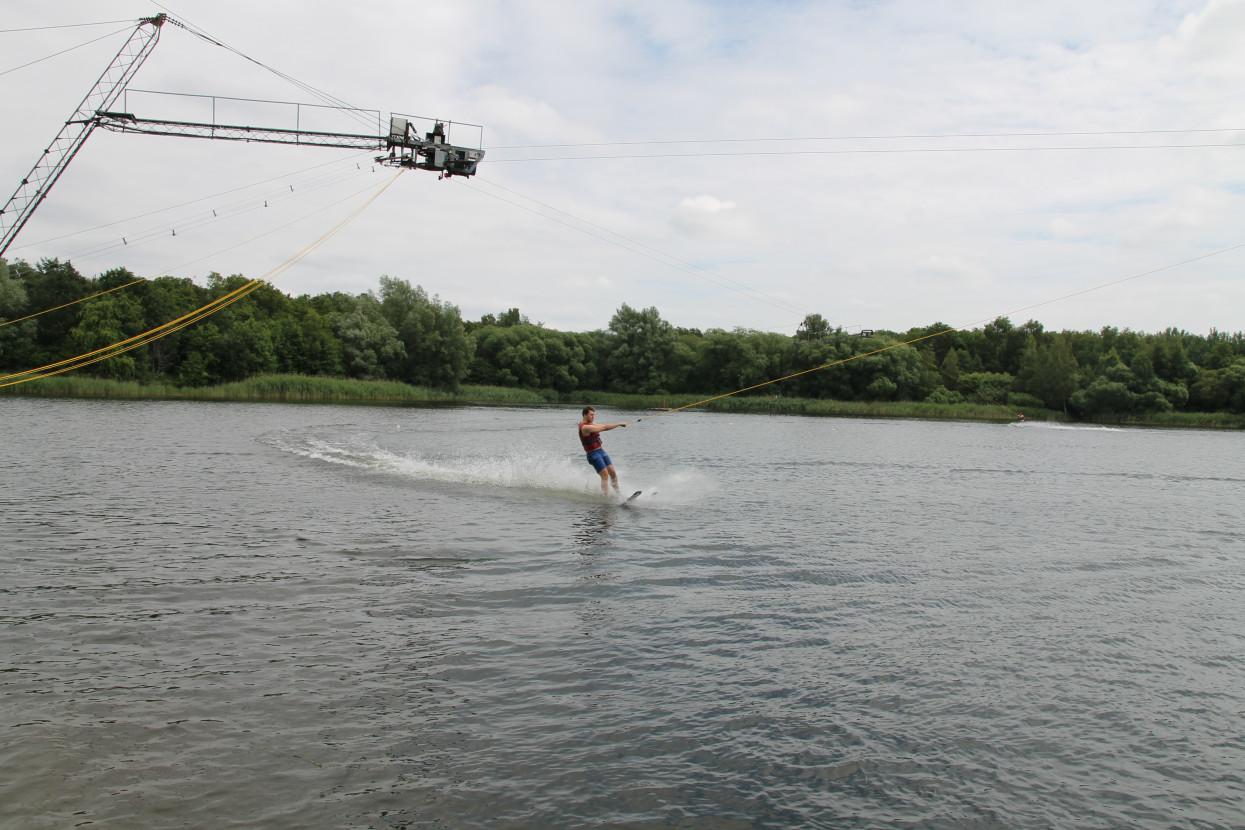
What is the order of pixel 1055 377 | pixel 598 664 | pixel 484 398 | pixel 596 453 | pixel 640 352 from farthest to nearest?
pixel 640 352 → pixel 1055 377 → pixel 484 398 → pixel 596 453 → pixel 598 664

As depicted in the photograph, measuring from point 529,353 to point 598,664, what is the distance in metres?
81.9

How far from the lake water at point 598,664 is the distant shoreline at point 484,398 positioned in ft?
128

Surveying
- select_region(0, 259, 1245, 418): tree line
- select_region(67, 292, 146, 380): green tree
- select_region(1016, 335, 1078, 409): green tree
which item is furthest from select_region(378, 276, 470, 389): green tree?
select_region(1016, 335, 1078, 409): green tree

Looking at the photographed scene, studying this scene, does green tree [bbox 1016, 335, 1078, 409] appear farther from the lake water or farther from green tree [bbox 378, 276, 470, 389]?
the lake water

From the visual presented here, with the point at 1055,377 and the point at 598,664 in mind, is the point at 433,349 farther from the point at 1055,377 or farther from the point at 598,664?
the point at 598,664

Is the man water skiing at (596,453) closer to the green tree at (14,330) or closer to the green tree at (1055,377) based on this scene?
the green tree at (14,330)

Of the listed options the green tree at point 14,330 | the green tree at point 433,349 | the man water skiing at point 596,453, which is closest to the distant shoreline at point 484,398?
the green tree at point 433,349

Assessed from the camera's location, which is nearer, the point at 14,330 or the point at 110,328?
the point at 14,330

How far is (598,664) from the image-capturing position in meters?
7.02

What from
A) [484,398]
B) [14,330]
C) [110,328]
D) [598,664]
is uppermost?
[110,328]

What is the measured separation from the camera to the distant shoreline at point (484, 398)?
50188 mm

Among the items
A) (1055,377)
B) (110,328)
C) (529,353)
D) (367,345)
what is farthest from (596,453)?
(1055,377)

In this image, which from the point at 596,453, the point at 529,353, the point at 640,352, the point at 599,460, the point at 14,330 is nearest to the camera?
the point at 599,460

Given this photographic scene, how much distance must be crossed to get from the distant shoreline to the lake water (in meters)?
39.0
